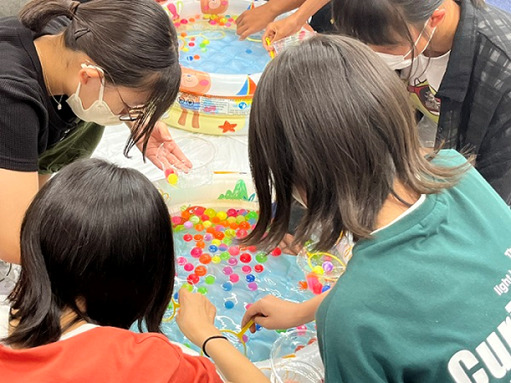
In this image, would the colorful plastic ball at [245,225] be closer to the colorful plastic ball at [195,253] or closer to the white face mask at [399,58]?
the colorful plastic ball at [195,253]

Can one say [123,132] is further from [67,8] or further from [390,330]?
[390,330]

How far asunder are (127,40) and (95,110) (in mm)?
219

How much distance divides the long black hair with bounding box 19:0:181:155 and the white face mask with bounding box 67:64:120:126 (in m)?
0.08

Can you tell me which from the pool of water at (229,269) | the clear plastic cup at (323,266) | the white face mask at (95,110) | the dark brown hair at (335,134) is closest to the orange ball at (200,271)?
the pool of water at (229,269)

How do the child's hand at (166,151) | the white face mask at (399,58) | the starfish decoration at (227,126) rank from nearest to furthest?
1. the white face mask at (399,58)
2. the child's hand at (166,151)
3. the starfish decoration at (227,126)

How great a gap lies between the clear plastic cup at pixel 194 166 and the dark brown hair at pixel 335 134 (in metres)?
0.91

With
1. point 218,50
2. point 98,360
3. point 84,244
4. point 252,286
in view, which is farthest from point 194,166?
point 98,360

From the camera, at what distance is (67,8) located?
3.90 ft

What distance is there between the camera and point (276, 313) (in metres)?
1.24

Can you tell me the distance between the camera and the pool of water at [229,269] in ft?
4.96

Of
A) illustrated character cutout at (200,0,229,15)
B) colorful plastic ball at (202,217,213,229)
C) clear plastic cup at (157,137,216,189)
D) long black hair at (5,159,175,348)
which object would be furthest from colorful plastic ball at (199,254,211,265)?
illustrated character cutout at (200,0,229,15)

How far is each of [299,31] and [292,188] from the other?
4.57 ft

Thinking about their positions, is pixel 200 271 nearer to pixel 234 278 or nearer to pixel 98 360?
pixel 234 278

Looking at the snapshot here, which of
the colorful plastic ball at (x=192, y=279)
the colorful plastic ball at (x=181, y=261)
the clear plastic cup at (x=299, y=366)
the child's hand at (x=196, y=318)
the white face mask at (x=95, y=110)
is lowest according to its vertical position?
the colorful plastic ball at (x=181, y=261)
